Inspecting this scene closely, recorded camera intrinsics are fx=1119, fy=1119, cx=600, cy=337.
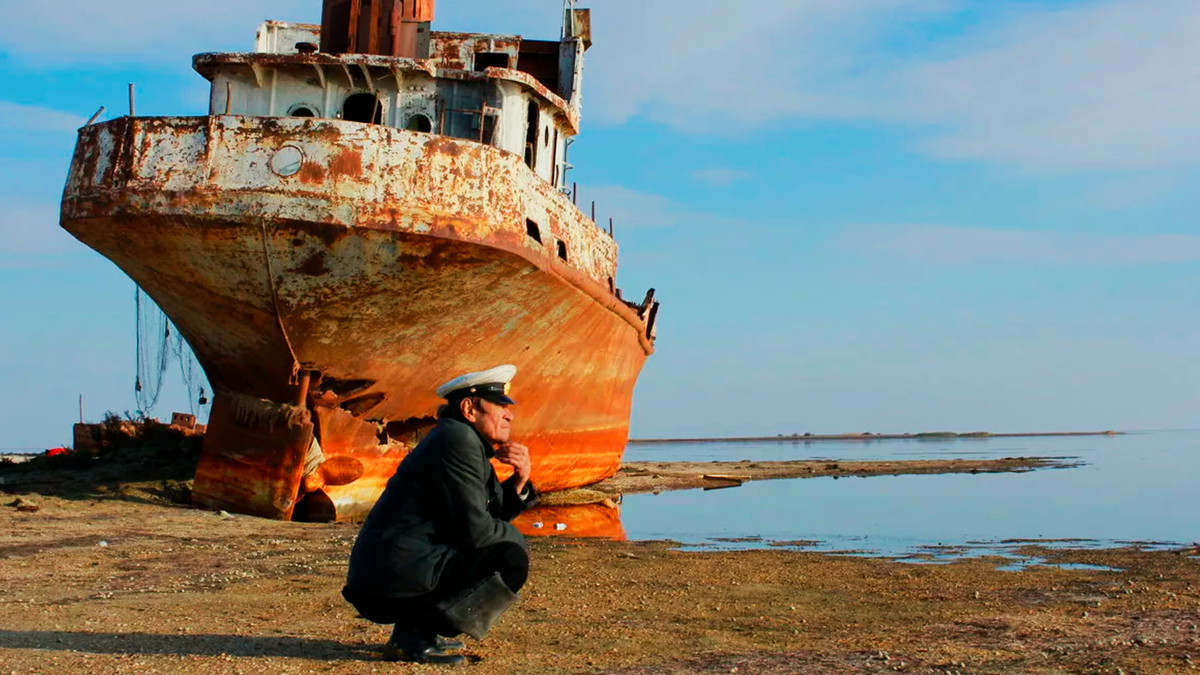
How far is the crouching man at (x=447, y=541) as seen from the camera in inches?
143

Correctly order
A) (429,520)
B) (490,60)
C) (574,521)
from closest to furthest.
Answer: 1. (429,520)
2. (574,521)
3. (490,60)

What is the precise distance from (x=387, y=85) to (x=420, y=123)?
1.55ft

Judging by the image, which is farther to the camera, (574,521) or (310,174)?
(574,521)

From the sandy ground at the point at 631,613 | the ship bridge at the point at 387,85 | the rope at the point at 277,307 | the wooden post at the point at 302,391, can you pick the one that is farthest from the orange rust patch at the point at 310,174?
the sandy ground at the point at 631,613

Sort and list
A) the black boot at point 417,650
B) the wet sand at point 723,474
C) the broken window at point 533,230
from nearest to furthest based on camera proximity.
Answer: the black boot at point 417,650 < the broken window at point 533,230 < the wet sand at point 723,474

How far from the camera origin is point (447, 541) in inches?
146

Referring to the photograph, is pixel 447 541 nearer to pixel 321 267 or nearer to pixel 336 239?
pixel 336 239

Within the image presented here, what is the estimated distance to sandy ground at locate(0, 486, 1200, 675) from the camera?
3.76 meters

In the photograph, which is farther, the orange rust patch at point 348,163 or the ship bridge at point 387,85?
the ship bridge at point 387,85

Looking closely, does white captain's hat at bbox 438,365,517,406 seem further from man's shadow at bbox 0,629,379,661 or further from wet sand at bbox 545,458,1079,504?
wet sand at bbox 545,458,1079,504

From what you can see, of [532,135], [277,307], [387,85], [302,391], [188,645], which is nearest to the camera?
[188,645]

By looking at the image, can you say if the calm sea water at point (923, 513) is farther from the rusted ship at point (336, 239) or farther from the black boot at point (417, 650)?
the black boot at point (417, 650)

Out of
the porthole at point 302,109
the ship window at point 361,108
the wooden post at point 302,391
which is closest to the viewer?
the wooden post at point 302,391

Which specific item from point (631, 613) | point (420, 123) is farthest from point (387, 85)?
point (631, 613)
